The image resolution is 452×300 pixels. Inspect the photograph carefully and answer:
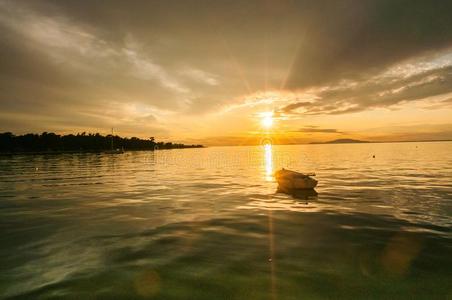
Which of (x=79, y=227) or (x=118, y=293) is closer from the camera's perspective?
(x=118, y=293)

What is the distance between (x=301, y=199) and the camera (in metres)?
29.1

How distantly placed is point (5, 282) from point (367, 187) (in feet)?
116

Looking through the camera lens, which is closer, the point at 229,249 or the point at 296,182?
the point at 229,249

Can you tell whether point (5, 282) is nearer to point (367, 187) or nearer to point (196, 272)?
point (196, 272)

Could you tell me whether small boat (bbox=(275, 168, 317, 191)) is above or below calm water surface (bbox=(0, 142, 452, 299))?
above

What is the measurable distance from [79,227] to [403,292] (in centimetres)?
1766

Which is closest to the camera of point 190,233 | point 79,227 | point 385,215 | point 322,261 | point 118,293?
point 118,293

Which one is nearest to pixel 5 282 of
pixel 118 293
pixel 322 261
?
pixel 118 293

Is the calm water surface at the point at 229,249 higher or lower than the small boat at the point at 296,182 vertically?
lower

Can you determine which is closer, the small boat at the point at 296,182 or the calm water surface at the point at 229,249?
the calm water surface at the point at 229,249

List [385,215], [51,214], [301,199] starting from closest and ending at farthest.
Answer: [385,215] → [51,214] → [301,199]

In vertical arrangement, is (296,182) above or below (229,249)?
above

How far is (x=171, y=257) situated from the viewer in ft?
44.5

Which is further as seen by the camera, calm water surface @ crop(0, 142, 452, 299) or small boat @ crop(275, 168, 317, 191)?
small boat @ crop(275, 168, 317, 191)
